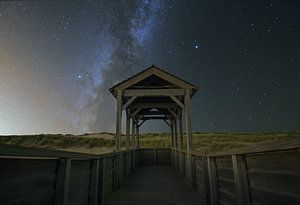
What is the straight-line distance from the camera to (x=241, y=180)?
2252 mm

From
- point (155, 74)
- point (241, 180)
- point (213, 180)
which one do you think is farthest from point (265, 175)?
point (155, 74)

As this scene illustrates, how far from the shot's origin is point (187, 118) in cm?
824

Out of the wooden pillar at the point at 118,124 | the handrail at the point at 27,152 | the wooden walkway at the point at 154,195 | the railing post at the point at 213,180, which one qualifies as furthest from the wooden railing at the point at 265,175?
the wooden pillar at the point at 118,124

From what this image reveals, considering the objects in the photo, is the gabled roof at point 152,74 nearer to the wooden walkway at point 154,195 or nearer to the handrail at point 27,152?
the wooden walkway at point 154,195

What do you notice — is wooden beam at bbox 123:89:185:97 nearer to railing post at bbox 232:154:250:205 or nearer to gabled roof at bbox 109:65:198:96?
gabled roof at bbox 109:65:198:96

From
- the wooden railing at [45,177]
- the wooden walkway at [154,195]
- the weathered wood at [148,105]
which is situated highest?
the weathered wood at [148,105]

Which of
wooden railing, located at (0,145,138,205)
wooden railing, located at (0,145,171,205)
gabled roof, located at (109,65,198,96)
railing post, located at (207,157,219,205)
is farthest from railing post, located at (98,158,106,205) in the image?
gabled roof, located at (109,65,198,96)

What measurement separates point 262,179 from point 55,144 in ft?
134

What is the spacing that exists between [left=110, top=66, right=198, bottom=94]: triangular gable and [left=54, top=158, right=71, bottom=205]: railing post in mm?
6673

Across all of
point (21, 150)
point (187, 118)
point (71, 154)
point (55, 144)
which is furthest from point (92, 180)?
point (55, 144)

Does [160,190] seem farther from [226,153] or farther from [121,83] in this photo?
[121,83]

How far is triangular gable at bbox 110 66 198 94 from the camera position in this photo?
345 inches

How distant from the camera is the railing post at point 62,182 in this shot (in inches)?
85.0

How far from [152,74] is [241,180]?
24.2 ft
